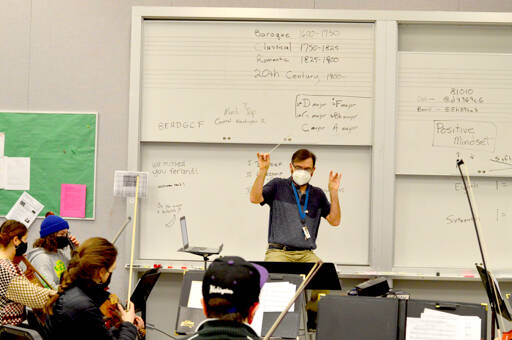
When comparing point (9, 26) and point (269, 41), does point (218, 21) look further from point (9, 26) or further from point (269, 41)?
point (9, 26)

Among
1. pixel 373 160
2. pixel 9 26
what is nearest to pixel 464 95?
pixel 373 160

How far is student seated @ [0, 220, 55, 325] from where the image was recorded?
3129mm

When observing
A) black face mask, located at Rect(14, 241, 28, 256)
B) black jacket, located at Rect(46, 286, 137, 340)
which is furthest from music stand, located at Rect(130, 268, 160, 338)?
black jacket, located at Rect(46, 286, 137, 340)

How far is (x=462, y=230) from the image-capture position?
4641mm

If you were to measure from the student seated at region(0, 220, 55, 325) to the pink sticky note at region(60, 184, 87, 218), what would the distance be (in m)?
1.18

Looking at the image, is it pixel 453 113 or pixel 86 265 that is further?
pixel 453 113

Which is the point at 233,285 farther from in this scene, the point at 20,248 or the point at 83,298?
the point at 20,248

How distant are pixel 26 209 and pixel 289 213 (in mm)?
2164

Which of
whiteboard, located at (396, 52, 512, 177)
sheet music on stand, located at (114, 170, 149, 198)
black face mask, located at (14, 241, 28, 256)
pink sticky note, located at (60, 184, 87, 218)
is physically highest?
whiteboard, located at (396, 52, 512, 177)

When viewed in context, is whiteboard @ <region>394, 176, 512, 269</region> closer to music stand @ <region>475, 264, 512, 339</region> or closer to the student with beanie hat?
music stand @ <region>475, 264, 512, 339</region>

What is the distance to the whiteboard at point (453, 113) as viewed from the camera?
4.63 m

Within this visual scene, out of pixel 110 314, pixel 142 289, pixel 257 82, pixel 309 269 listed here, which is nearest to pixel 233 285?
pixel 110 314

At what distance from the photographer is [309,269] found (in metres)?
3.53

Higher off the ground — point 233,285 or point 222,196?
point 222,196
